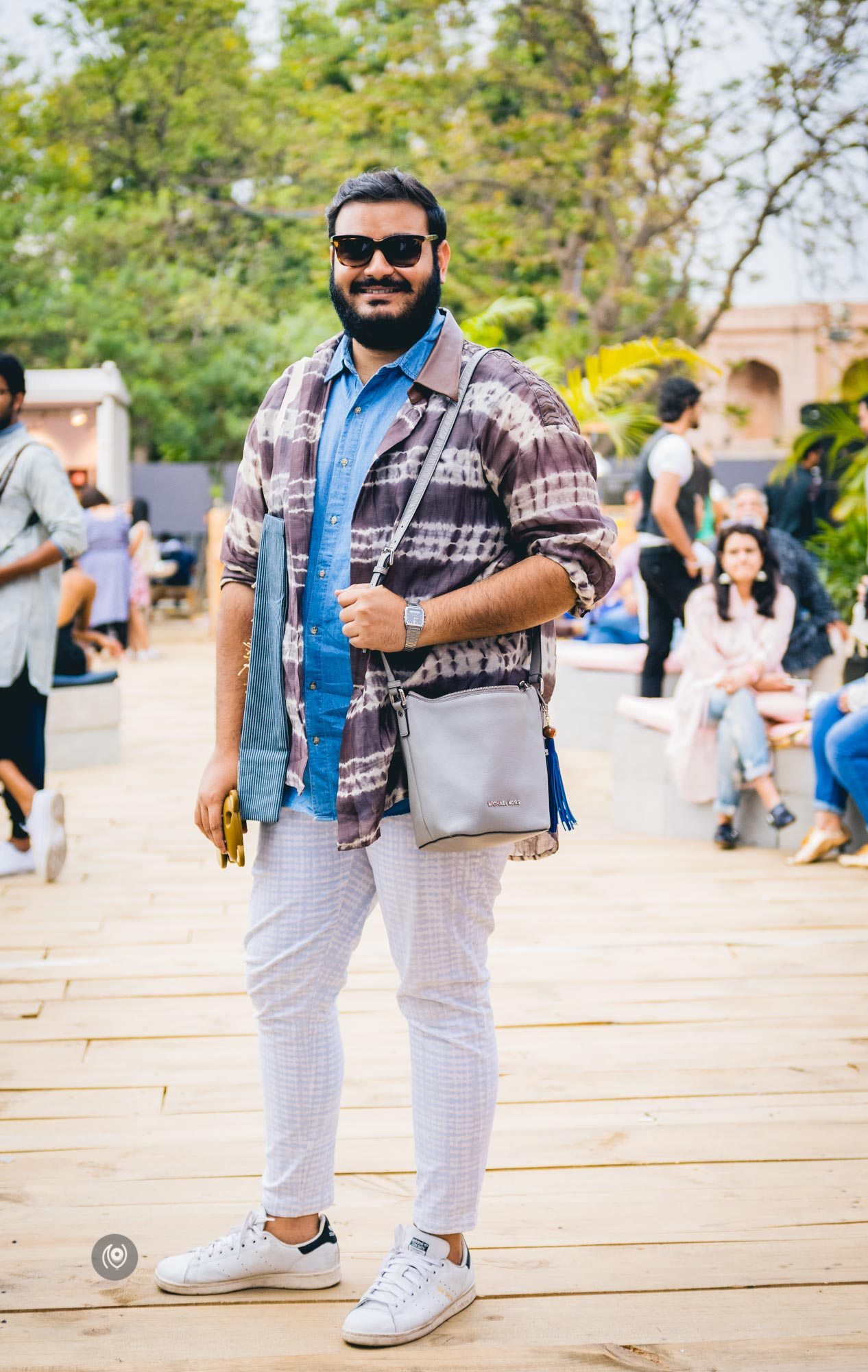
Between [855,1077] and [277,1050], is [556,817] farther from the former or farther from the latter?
[855,1077]

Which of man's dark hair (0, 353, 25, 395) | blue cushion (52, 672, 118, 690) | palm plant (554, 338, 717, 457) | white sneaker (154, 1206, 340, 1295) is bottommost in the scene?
white sneaker (154, 1206, 340, 1295)

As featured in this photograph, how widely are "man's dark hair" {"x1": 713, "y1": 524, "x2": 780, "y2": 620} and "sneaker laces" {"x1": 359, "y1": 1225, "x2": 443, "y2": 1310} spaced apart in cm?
421

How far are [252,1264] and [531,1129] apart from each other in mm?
840

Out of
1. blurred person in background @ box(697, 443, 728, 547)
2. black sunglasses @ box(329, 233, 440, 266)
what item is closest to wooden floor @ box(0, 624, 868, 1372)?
black sunglasses @ box(329, 233, 440, 266)

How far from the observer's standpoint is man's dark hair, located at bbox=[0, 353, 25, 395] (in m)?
4.66

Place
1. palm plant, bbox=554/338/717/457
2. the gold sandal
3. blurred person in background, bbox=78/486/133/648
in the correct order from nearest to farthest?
the gold sandal
palm plant, bbox=554/338/717/457
blurred person in background, bbox=78/486/133/648

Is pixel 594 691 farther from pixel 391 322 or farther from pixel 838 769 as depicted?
pixel 391 322

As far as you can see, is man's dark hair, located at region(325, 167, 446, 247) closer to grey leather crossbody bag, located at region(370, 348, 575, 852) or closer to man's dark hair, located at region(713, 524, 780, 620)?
grey leather crossbody bag, located at region(370, 348, 575, 852)

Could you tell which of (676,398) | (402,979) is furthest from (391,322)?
(676,398)

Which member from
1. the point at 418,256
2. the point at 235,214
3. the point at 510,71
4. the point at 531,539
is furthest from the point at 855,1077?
the point at 235,214

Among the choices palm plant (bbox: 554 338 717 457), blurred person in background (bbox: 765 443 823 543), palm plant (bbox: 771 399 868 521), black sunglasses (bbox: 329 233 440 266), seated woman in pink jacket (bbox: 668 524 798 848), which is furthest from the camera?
blurred person in background (bbox: 765 443 823 543)

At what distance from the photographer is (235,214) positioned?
28.3 m

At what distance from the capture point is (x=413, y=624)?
207cm

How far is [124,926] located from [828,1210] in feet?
8.65
